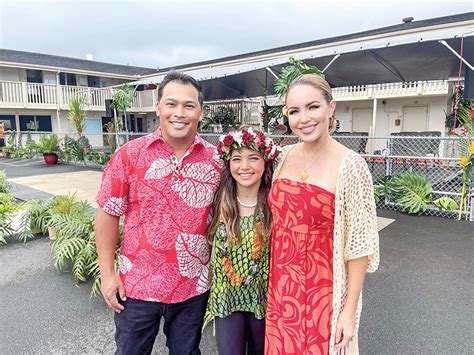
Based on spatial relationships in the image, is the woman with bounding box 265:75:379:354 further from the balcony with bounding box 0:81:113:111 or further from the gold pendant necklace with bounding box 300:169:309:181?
the balcony with bounding box 0:81:113:111

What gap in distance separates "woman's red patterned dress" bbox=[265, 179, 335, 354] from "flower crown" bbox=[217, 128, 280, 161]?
20 centimetres

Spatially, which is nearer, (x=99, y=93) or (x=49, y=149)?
(x=49, y=149)

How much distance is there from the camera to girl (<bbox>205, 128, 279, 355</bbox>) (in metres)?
1.62

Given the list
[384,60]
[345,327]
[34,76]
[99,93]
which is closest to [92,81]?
[99,93]

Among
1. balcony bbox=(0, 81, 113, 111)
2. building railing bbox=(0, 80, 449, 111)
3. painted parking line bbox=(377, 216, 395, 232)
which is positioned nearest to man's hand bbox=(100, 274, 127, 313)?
painted parking line bbox=(377, 216, 395, 232)

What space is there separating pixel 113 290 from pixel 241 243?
0.68m

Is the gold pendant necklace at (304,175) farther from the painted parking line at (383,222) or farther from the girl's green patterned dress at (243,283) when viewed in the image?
the painted parking line at (383,222)

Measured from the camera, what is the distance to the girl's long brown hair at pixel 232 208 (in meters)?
1.61

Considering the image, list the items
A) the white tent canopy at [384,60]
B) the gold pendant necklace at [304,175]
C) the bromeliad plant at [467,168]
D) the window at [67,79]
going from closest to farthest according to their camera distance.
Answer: the gold pendant necklace at [304,175]
the bromeliad plant at [467,168]
the white tent canopy at [384,60]
the window at [67,79]

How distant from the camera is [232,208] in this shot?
64.2 inches

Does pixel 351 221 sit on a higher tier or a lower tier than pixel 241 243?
higher

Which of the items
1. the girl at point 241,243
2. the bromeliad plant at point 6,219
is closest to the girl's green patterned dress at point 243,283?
the girl at point 241,243

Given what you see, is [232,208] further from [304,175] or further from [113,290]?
A: [113,290]

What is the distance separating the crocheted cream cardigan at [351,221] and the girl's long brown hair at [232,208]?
36cm
